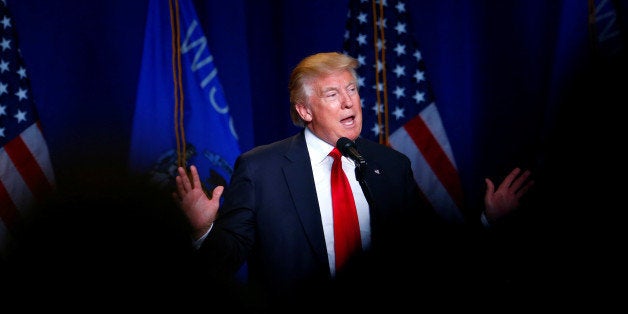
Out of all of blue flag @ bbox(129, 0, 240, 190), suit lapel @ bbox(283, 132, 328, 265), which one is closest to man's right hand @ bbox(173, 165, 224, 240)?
suit lapel @ bbox(283, 132, 328, 265)

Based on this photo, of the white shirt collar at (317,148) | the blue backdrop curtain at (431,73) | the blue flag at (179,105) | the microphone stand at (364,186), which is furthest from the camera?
the blue flag at (179,105)

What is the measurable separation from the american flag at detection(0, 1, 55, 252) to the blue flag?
480 millimetres

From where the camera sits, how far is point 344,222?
203cm

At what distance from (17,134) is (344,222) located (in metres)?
1.80

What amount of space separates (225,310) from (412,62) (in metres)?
2.78

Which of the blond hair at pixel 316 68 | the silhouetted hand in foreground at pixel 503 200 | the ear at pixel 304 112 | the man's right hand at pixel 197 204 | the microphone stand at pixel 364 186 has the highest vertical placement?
the blond hair at pixel 316 68

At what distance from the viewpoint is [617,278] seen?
0.77 m

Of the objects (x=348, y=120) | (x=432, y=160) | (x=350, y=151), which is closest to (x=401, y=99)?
(x=432, y=160)

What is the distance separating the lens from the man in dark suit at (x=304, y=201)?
188cm

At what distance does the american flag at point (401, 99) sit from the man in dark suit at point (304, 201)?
837 millimetres

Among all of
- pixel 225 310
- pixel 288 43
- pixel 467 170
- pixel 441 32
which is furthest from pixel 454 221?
pixel 225 310

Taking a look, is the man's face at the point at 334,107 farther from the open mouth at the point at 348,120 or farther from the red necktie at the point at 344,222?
the red necktie at the point at 344,222

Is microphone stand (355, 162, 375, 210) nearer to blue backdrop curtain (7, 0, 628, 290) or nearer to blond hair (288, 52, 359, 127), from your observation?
blond hair (288, 52, 359, 127)

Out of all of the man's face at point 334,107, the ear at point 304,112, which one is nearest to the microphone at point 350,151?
the man's face at point 334,107
